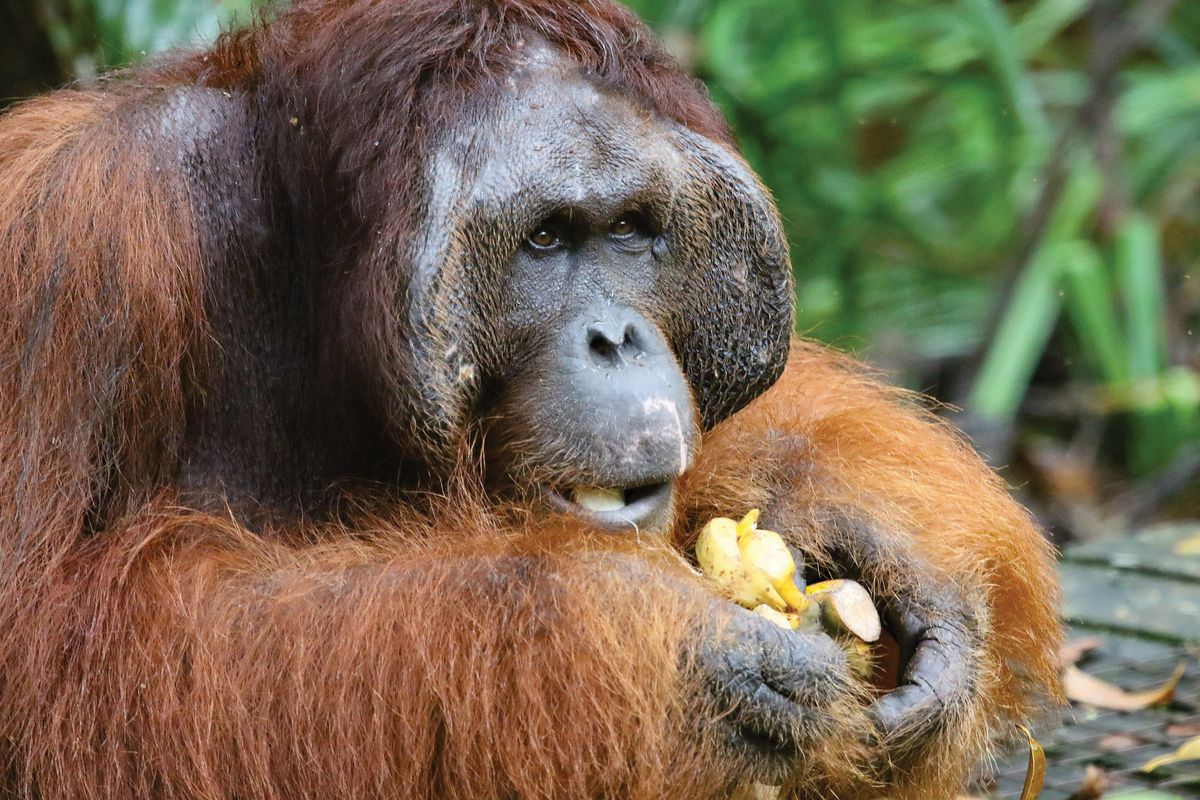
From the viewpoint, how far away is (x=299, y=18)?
2.84m

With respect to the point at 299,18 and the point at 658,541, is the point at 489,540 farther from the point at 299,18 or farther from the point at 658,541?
the point at 299,18

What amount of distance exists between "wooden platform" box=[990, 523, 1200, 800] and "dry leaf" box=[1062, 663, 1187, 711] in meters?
0.02

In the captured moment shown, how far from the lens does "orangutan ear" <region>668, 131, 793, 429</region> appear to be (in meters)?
2.75

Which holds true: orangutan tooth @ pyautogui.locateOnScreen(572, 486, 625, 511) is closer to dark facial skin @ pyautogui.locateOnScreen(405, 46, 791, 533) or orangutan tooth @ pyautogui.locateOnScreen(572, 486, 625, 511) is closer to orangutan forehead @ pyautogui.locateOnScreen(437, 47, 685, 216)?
dark facial skin @ pyautogui.locateOnScreen(405, 46, 791, 533)

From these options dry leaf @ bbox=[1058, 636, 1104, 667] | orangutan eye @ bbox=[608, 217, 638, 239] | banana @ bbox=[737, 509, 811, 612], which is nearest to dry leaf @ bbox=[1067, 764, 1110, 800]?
dry leaf @ bbox=[1058, 636, 1104, 667]

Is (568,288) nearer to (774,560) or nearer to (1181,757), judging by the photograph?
(774,560)

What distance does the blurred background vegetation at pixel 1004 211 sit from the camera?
582 centimetres

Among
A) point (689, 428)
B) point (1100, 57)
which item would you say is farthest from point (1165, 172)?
point (689, 428)

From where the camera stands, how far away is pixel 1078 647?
407 cm

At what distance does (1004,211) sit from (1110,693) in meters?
3.17

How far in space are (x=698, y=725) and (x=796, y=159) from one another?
386 centimetres

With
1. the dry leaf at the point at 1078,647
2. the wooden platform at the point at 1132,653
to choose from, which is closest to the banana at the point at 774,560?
the wooden platform at the point at 1132,653

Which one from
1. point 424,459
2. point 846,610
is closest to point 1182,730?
point 846,610

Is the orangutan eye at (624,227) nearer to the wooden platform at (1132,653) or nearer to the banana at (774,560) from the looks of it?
the banana at (774,560)
